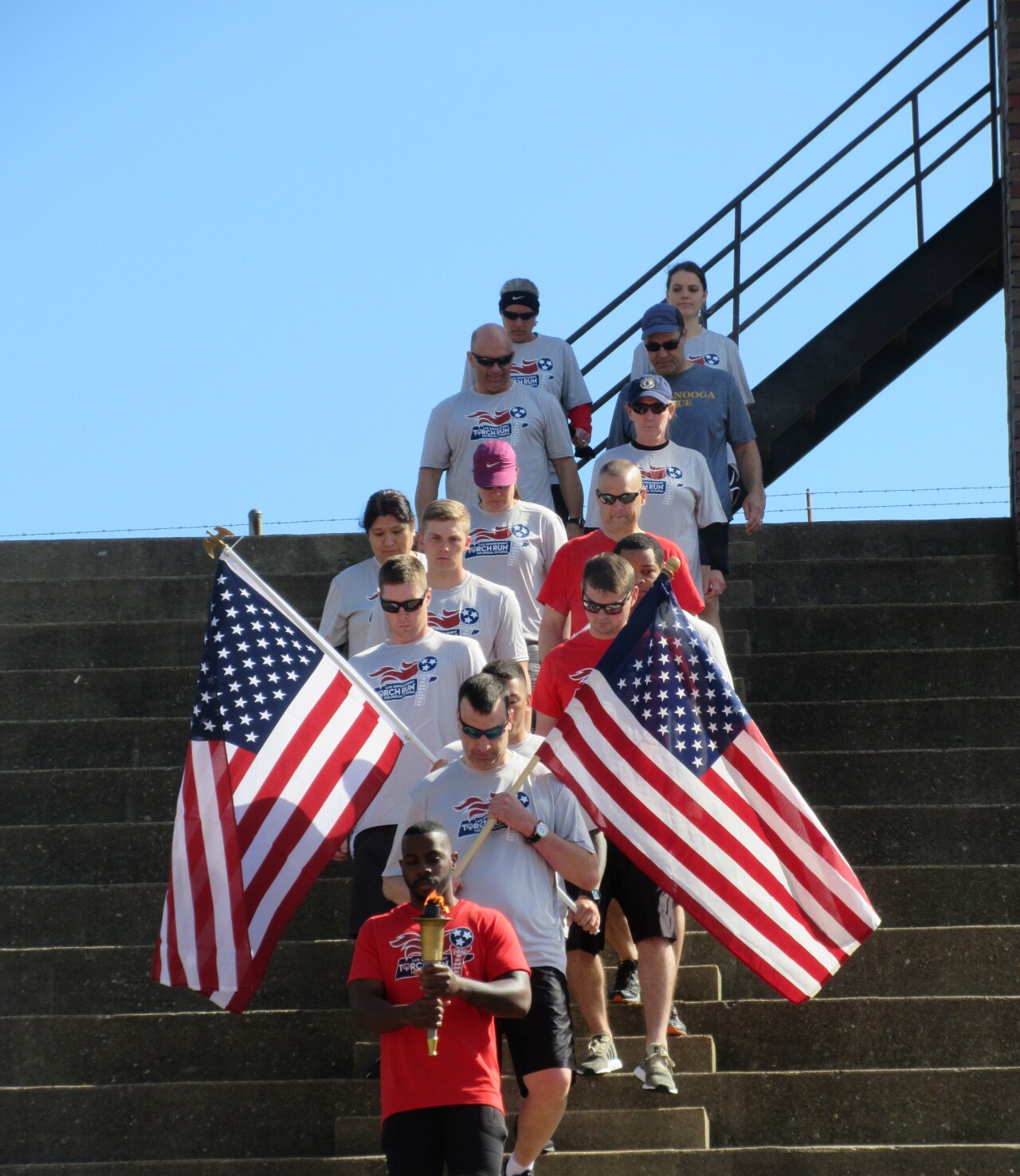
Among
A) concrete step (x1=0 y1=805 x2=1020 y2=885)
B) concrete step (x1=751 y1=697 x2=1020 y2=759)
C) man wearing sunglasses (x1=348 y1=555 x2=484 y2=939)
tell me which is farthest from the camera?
concrete step (x1=751 y1=697 x2=1020 y2=759)

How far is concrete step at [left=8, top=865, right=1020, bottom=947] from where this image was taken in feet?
23.9

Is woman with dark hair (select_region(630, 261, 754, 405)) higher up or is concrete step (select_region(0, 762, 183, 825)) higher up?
woman with dark hair (select_region(630, 261, 754, 405))

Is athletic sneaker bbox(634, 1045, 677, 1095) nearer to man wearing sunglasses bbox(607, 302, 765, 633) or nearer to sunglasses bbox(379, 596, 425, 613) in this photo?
sunglasses bbox(379, 596, 425, 613)

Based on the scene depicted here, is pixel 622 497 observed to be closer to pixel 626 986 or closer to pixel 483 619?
pixel 483 619

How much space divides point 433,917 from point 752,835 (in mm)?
1583

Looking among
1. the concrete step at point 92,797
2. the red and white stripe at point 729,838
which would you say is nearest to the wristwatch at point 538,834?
the red and white stripe at point 729,838

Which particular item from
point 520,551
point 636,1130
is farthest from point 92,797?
point 636,1130

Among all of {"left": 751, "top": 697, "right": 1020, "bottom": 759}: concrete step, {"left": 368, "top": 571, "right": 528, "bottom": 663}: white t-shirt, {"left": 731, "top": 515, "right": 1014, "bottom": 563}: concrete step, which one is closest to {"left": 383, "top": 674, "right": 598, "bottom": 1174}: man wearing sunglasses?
{"left": 368, "top": 571, "right": 528, "bottom": 663}: white t-shirt

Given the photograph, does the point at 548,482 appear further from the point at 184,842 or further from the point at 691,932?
the point at 184,842

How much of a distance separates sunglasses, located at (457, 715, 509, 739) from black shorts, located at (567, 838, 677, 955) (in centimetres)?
75

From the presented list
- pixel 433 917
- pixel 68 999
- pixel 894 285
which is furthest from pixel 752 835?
pixel 894 285

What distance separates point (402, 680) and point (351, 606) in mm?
1124

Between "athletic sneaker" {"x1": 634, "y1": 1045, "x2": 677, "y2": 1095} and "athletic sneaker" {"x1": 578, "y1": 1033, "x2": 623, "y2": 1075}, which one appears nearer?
"athletic sneaker" {"x1": 634, "y1": 1045, "x2": 677, "y2": 1095}

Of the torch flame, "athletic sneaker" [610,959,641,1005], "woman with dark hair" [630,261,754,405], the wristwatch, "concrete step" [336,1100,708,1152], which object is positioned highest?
"woman with dark hair" [630,261,754,405]
